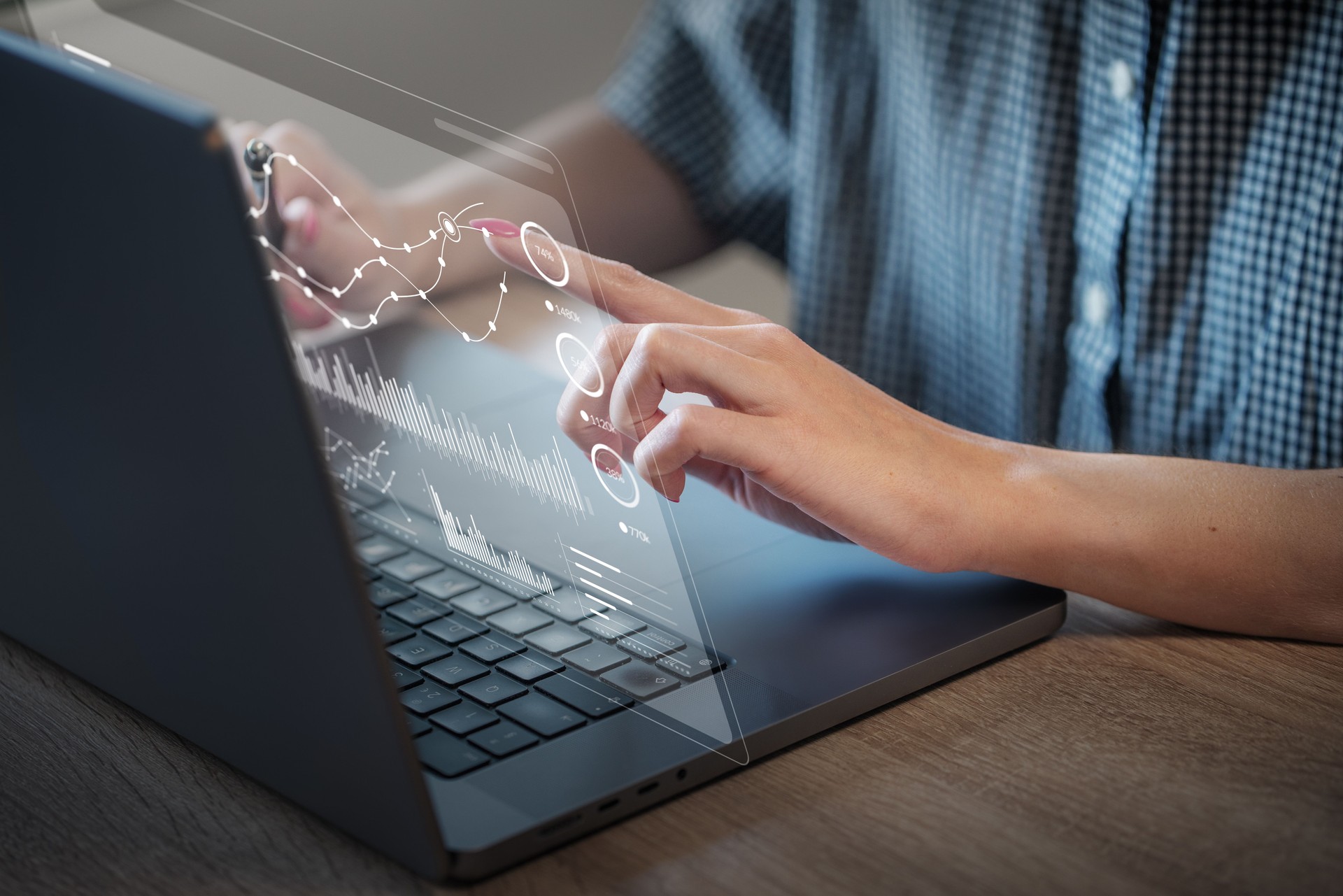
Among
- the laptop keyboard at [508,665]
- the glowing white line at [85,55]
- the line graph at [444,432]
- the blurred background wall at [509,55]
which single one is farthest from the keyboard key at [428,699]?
the blurred background wall at [509,55]

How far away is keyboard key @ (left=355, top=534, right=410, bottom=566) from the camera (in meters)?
0.69

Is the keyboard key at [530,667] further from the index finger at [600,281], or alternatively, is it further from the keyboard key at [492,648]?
the index finger at [600,281]

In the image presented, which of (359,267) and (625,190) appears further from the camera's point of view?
(625,190)

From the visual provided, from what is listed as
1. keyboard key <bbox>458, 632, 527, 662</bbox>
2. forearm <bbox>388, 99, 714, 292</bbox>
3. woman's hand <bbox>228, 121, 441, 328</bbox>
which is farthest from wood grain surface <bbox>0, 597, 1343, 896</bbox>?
forearm <bbox>388, 99, 714, 292</bbox>

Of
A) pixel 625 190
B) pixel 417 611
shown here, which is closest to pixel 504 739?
pixel 417 611

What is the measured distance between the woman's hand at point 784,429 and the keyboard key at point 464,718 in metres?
0.13

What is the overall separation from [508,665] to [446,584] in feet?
0.30

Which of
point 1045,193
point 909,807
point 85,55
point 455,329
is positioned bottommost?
point 909,807

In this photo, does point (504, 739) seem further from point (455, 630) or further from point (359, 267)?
point (359, 267)

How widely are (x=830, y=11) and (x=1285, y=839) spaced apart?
94 cm

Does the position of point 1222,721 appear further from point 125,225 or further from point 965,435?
point 125,225

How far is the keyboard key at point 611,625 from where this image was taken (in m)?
0.58

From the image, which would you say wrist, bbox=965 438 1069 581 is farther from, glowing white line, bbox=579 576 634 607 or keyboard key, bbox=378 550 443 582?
keyboard key, bbox=378 550 443 582

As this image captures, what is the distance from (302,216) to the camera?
1.87ft
